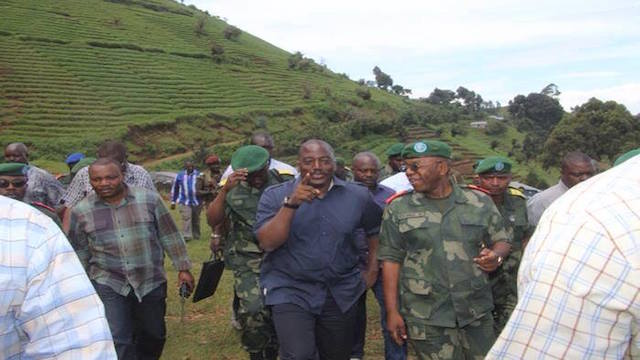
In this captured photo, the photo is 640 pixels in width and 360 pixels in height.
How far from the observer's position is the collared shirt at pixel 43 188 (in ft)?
20.4

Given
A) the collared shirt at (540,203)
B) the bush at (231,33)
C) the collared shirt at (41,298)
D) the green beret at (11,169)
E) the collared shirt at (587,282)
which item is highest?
the bush at (231,33)

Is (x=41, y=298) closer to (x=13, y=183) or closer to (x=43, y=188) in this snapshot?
(x=13, y=183)

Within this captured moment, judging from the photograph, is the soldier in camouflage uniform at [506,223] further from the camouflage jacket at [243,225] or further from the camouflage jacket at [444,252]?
the camouflage jacket at [243,225]

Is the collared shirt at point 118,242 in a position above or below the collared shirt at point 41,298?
below

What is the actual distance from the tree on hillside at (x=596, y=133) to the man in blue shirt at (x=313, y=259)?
26.5 m

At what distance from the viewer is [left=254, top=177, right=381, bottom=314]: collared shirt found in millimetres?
3879

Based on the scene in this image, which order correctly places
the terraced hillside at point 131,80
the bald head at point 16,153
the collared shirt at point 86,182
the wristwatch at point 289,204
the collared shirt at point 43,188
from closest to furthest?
the wristwatch at point 289,204 → the collared shirt at point 86,182 → the collared shirt at point 43,188 → the bald head at point 16,153 → the terraced hillside at point 131,80

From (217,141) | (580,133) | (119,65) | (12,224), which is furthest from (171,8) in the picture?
(12,224)

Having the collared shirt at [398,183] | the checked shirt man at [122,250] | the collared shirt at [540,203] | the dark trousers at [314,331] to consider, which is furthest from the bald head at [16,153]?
the collared shirt at [540,203]

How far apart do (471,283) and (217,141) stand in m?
39.1

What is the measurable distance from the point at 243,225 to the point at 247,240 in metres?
0.12

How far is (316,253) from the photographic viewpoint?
12.7ft

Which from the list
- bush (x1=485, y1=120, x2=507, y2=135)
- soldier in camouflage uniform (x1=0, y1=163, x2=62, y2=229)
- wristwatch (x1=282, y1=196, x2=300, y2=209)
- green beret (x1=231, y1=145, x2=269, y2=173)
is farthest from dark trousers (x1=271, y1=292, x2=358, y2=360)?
bush (x1=485, y1=120, x2=507, y2=135)

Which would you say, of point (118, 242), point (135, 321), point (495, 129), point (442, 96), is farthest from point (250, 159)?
point (442, 96)
